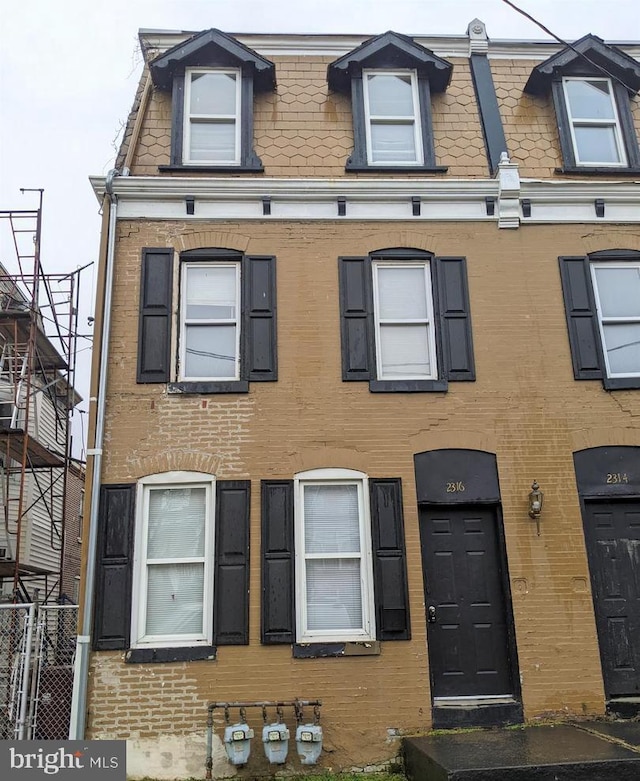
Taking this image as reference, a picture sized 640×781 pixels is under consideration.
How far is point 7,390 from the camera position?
1420 cm

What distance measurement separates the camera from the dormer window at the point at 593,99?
10391 millimetres

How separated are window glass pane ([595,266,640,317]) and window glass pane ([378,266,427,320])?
249 cm

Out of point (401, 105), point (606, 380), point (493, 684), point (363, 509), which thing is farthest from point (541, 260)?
point (493, 684)

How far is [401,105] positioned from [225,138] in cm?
273

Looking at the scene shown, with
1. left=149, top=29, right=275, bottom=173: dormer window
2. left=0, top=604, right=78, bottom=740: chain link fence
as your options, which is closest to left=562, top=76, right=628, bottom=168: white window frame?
left=149, top=29, right=275, bottom=173: dormer window

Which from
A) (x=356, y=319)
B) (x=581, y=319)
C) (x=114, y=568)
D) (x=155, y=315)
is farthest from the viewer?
(x=581, y=319)

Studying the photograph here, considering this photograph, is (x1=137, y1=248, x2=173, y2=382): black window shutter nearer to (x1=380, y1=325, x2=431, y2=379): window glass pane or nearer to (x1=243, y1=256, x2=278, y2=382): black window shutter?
(x1=243, y1=256, x2=278, y2=382): black window shutter

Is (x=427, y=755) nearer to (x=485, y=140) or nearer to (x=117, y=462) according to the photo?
(x=117, y=462)

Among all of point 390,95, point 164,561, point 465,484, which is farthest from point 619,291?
point 164,561

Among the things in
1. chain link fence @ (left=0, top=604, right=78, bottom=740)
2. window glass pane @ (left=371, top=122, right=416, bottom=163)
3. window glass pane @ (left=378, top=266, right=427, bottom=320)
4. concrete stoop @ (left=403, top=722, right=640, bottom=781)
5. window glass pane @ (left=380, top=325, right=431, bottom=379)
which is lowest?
concrete stoop @ (left=403, top=722, right=640, bottom=781)

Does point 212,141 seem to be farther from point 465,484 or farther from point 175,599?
point 175,599

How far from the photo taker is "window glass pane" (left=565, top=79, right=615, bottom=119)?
34.9 feet

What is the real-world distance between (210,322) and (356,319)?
1.94 m

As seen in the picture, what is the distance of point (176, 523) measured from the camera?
8.37 meters
